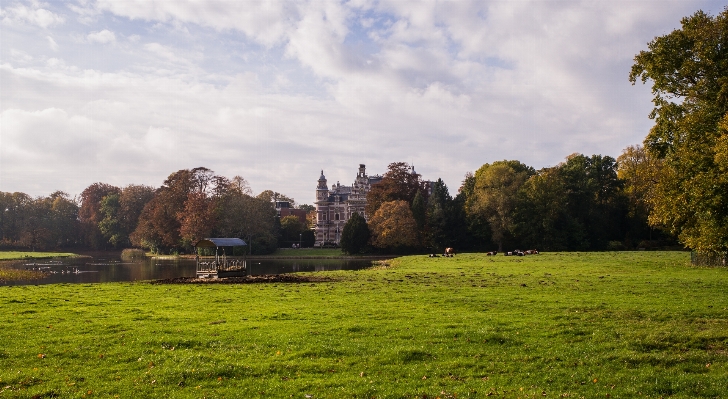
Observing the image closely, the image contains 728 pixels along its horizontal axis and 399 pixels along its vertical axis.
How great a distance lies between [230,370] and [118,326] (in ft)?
19.2

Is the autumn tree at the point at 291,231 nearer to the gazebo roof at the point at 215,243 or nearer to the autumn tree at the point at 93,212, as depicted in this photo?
the autumn tree at the point at 93,212

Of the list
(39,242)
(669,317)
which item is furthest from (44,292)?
(39,242)

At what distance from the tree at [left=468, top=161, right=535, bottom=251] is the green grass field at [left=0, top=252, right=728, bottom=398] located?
55829 mm

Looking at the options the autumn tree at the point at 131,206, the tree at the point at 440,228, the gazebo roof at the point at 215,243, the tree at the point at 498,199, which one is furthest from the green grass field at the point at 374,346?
the autumn tree at the point at 131,206

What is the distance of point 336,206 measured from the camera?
119m

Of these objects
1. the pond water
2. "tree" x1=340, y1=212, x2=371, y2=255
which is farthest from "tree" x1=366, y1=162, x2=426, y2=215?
the pond water

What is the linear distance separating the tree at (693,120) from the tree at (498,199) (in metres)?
46.9

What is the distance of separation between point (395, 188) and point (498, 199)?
20.9 metres

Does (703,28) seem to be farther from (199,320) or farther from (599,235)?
(599,235)

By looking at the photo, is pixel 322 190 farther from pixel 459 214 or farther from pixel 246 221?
pixel 459 214

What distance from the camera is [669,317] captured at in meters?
15.0

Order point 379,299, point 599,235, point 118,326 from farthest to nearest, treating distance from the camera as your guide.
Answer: point 599,235 → point 379,299 → point 118,326

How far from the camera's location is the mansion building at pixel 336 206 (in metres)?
118

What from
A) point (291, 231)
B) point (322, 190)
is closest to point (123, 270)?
point (291, 231)
